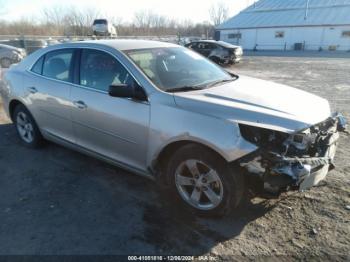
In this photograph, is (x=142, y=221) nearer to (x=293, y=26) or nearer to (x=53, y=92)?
(x=53, y=92)

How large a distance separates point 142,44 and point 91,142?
146 centimetres

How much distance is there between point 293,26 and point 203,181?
3863 cm

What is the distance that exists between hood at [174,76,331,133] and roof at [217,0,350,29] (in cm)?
3640

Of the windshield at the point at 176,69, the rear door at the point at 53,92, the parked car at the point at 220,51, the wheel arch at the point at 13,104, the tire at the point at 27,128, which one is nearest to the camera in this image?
the windshield at the point at 176,69

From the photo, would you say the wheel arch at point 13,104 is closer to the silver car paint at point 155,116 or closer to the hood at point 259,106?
the silver car paint at point 155,116

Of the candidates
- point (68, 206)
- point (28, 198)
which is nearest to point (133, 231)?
point (68, 206)

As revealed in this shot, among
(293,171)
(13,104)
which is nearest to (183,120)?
(293,171)

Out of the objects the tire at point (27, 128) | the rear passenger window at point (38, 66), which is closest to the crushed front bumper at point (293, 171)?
the rear passenger window at point (38, 66)

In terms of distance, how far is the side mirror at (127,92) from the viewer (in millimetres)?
3133

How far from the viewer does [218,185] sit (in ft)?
9.61

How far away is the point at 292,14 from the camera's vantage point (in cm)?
3947

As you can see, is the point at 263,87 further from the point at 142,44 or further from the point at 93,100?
the point at 93,100

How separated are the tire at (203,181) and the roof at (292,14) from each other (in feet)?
123

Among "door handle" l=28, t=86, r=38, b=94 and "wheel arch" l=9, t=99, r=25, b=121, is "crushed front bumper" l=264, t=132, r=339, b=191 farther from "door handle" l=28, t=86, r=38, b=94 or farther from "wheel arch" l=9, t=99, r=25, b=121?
"wheel arch" l=9, t=99, r=25, b=121
